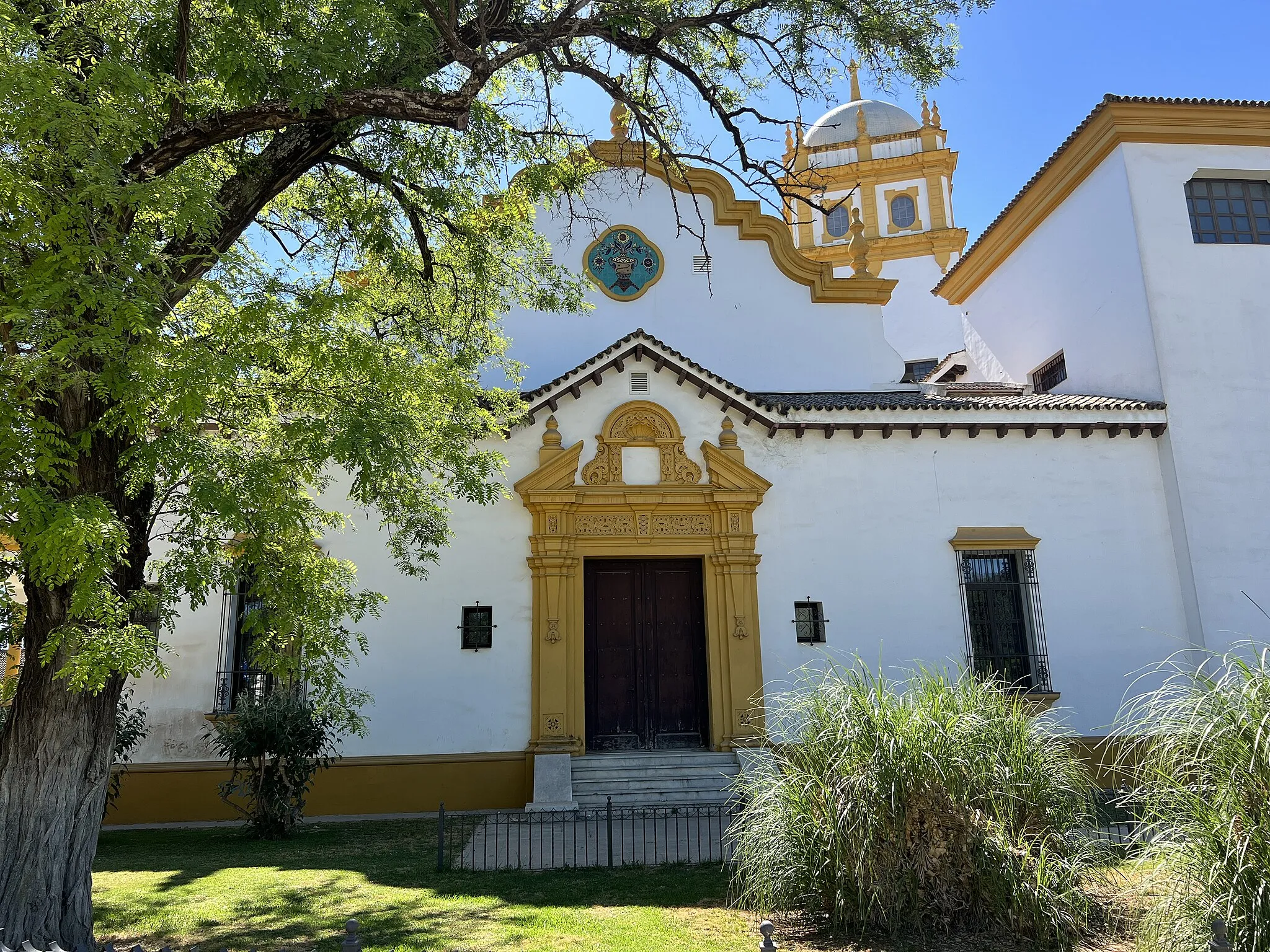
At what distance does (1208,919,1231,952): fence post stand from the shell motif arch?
9.61 meters

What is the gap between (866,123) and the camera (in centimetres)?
3859

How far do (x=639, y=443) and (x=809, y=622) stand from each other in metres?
3.62

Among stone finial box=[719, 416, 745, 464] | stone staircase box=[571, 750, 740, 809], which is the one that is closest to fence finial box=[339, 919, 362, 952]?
stone staircase box=[571, 750, 740, 809]

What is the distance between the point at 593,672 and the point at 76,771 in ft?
25.9

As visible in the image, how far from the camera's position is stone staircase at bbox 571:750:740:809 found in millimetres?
11516

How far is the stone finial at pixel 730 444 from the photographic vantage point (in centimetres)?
1355

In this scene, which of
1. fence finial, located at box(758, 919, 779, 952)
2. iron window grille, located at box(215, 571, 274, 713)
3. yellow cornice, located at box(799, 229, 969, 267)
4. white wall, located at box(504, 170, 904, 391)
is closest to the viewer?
fence finial, located at box(758, 919, 779, 952)

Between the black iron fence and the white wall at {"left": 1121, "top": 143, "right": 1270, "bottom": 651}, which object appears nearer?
the black iron fence

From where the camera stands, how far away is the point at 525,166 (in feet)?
33.1

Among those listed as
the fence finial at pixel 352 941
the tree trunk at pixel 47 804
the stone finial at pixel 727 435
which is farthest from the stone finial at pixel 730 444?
the fence finial at pixel 352 941

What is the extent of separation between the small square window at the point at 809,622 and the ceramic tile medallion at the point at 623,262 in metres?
6.30

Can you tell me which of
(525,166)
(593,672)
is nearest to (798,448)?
(593,672)

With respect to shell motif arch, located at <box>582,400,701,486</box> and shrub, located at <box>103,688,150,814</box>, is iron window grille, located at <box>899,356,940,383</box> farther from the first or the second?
shrub, located at <box>103,688,150,814</box>

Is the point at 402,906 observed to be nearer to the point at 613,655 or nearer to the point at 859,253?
the point at 613,655
